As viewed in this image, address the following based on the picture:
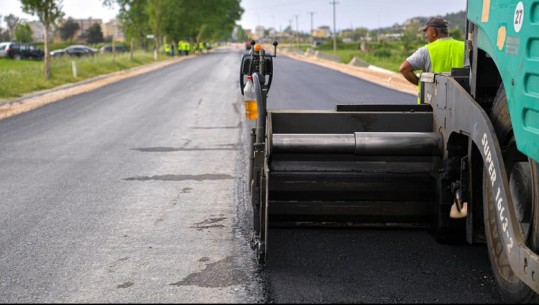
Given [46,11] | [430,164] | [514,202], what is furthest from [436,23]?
[46,11]

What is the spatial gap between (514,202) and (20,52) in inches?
2339

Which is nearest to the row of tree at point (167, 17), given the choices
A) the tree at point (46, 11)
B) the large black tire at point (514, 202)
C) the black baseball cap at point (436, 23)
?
the tree at point (46, 11)

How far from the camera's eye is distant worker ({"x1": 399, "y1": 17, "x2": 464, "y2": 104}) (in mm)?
6523

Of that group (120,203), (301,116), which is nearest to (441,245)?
(301,116)

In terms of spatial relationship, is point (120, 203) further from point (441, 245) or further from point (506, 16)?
point (506, 16)

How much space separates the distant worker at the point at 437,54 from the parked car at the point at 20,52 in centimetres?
5613

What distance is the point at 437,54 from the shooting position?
21.4 feet

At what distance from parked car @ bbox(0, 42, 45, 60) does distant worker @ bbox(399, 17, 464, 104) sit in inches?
2210

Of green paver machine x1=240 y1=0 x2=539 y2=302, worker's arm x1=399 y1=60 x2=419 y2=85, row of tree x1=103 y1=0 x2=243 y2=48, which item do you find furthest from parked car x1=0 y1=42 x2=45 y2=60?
green paver machine x1=240 y1=0 x2=539 y2=302

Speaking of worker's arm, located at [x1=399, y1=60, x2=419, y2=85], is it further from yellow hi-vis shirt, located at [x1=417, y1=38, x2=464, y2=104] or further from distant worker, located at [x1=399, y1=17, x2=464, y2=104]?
yellow hi-vis shirt, located at [x1=417, y1=38, x2=464, y2=104]

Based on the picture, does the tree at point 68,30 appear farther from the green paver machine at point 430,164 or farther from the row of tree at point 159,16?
the green paver machine at point 430,164

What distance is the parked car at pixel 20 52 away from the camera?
5791 cm

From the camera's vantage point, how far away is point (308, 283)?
4.41m

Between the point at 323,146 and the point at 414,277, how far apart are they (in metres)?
1.16
